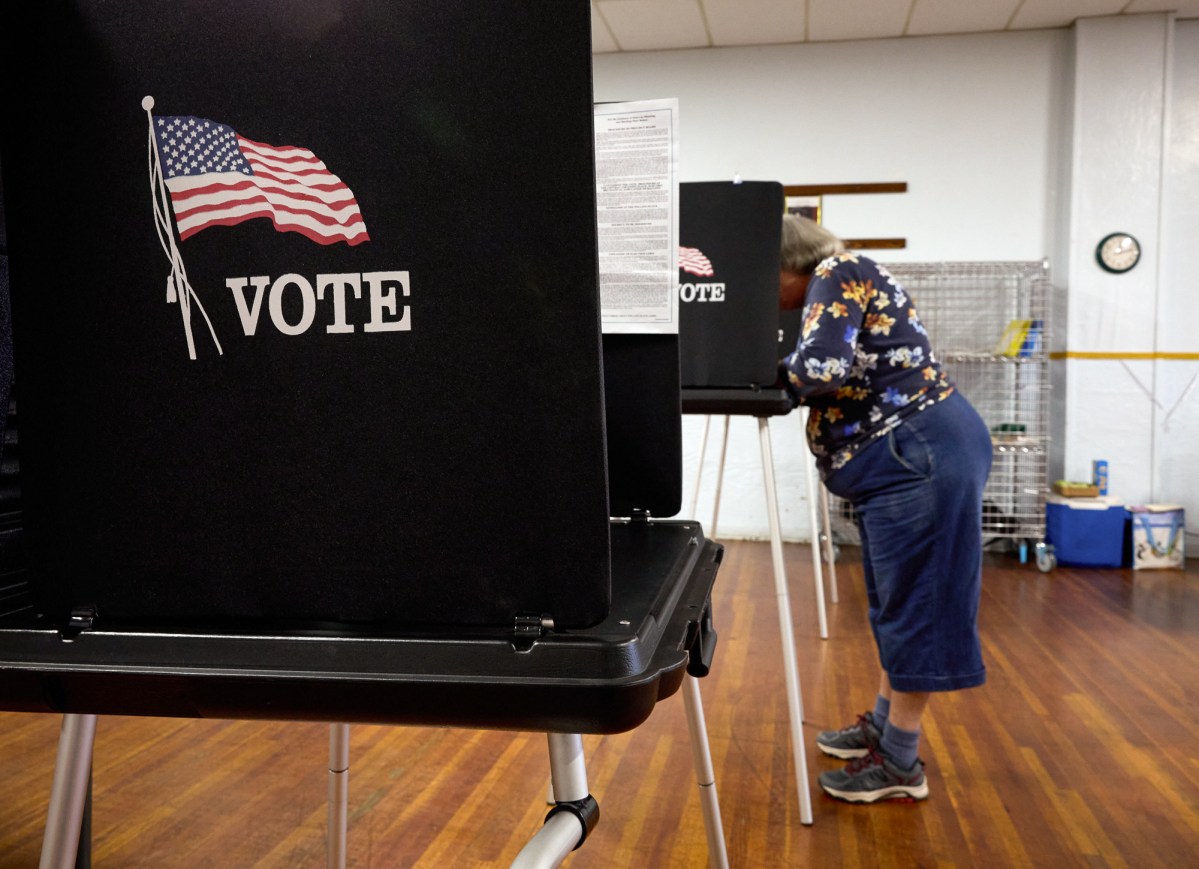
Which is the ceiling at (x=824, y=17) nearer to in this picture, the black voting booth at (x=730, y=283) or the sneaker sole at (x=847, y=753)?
the black voting booth at (x=730, y=283)

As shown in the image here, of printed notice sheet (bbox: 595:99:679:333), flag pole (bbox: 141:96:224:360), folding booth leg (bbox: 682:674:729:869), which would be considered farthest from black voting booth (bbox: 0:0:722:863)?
folding booth leg (bbox: 682:674:729:869)

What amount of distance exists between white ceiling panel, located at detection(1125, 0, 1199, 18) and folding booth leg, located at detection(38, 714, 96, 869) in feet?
18.0

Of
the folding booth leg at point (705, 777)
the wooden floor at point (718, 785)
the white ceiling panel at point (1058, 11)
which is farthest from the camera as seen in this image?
the white ceiling panel at point (1058, 11)

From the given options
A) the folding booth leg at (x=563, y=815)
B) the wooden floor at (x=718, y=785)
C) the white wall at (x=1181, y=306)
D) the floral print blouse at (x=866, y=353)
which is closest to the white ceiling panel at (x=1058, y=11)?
the white wall at (x=1181, y=306)

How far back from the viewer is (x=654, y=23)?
4.98 metres

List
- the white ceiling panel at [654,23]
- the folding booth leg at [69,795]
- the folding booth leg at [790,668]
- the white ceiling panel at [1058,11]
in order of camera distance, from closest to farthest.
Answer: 1. the folding booth leg at [69,795]
2. the folding booth leg at [790,668]
3. the white ceiling panel at [1058,11]
4. the white ceiling panel at [654,23]

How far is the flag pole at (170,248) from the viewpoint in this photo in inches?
19.7

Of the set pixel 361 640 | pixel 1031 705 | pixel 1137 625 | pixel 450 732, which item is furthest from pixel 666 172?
pixel 1137 625

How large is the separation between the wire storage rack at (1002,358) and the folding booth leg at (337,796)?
421 cm

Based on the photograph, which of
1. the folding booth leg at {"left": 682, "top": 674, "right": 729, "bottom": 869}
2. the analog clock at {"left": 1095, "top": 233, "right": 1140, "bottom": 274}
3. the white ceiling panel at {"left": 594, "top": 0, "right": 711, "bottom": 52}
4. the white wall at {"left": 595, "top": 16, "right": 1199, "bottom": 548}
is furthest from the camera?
the white wall at {"left": 595, "top": 16, "right": 1199, "bottom": 548}

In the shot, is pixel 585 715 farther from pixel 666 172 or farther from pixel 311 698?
pixel 666 172

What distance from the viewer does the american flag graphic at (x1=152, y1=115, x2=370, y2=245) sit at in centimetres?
49

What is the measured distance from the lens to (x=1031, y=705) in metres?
2.66

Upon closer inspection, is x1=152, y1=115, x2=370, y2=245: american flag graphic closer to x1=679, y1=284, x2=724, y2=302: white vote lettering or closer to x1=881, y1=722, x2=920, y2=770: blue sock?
x1=679, y1=284, x2=724, y2=302: white vote lettering
